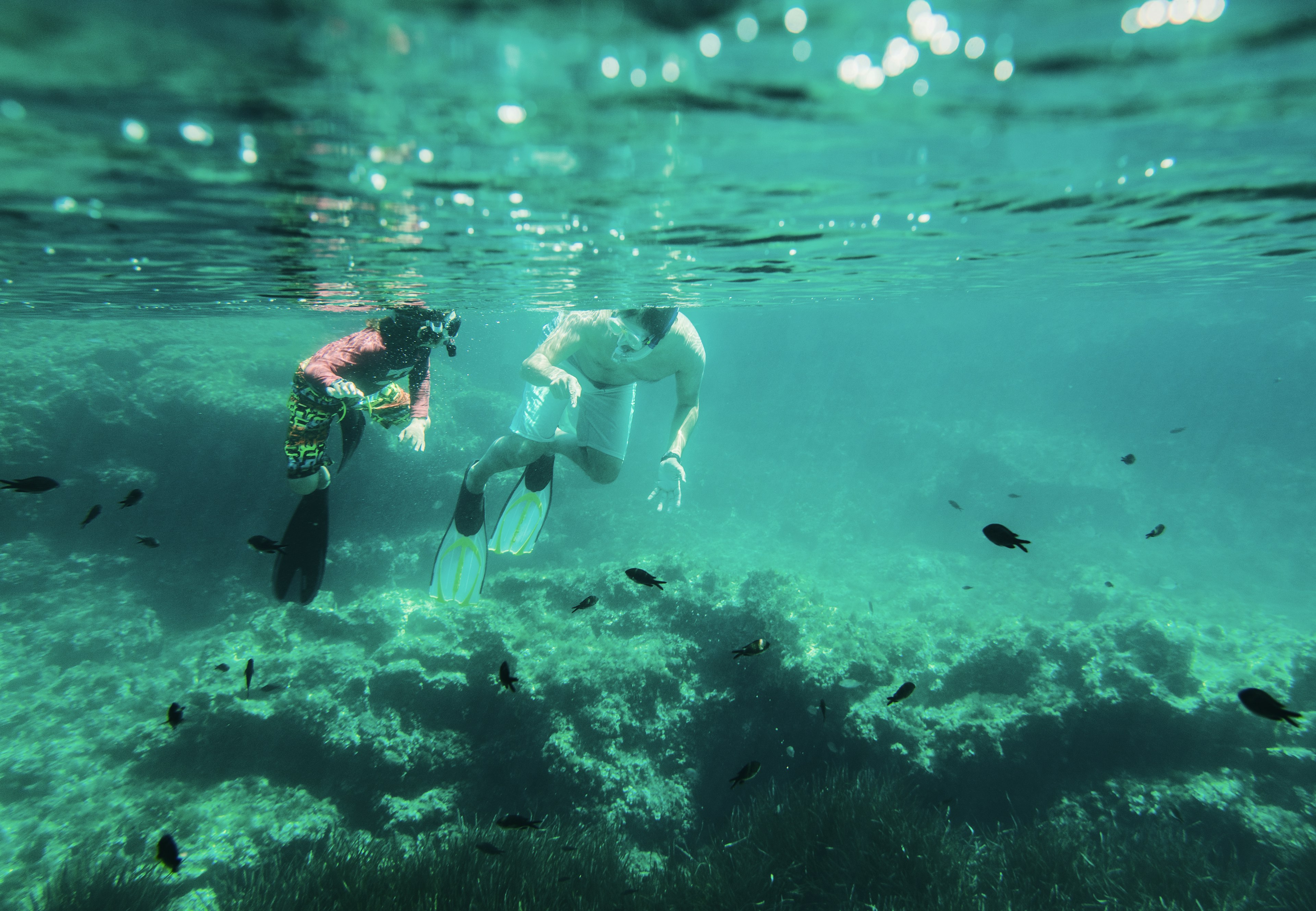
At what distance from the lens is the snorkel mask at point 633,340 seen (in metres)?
6.75

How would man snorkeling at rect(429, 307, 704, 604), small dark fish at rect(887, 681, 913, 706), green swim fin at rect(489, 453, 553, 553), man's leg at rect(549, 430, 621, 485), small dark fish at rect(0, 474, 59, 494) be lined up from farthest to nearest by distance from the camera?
green swim fin at rect(489, 453, 553, 553) < man's leg at rect(549, 430, 621, 485) < man snorkeling at rect(429, 307, 704, 604) < small dark fish at rect(887, 681, 913, 706) < small dark fish at rect(0, 474, 59, 494)

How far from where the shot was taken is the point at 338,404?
6.64 meters

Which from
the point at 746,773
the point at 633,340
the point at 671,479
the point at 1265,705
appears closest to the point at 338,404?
the point at 633,340

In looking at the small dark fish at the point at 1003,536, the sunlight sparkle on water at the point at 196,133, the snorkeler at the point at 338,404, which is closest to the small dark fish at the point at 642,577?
the small dark fish at the point at 1003,536

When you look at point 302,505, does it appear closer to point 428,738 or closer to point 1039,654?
point 428,738

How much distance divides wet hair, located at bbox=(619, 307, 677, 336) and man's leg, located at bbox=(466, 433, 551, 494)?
226cm

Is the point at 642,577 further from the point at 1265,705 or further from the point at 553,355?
the point at 1265,705

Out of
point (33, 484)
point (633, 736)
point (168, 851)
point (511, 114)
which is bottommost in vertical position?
point (633, 736)

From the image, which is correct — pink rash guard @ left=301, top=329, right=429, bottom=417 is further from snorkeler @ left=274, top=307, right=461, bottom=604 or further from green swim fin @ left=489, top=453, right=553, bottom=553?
green swim fin @ left=489, top=453, right=553, bottom=553

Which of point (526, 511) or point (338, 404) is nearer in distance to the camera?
point (338, 404)

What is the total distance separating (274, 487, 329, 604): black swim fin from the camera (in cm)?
715

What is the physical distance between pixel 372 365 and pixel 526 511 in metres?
3.25

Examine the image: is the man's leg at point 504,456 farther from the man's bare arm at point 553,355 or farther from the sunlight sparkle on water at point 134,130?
the sunlight sparkle on water at point 134,130

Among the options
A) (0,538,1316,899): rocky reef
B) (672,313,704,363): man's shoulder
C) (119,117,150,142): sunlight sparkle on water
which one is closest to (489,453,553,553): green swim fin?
(0,538,1316,899): rocky reef
